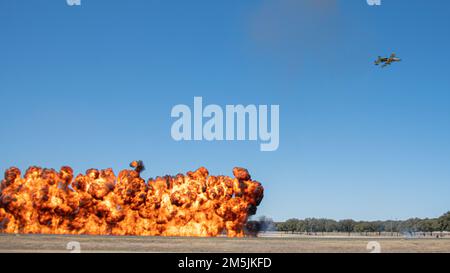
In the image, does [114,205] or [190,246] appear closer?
[190,246]

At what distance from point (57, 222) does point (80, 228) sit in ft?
21.0

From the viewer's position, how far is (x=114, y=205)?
147 meters

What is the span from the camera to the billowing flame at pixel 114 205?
145 m

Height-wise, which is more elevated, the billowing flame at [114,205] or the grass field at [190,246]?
the billowing flame at [114,205]

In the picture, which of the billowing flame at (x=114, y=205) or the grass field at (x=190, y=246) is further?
the billowing flame at (x=114, y=205)

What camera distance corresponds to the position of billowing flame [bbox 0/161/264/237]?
476ft

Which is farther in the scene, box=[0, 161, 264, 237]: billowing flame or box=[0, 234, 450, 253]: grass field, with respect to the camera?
box=[0, 161, 264, 237]: billowing flame

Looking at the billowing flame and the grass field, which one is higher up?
the billowing flame

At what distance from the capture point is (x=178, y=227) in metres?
145

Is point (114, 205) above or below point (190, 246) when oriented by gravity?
above

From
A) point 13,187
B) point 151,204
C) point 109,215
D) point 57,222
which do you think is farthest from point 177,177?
point 13,187
